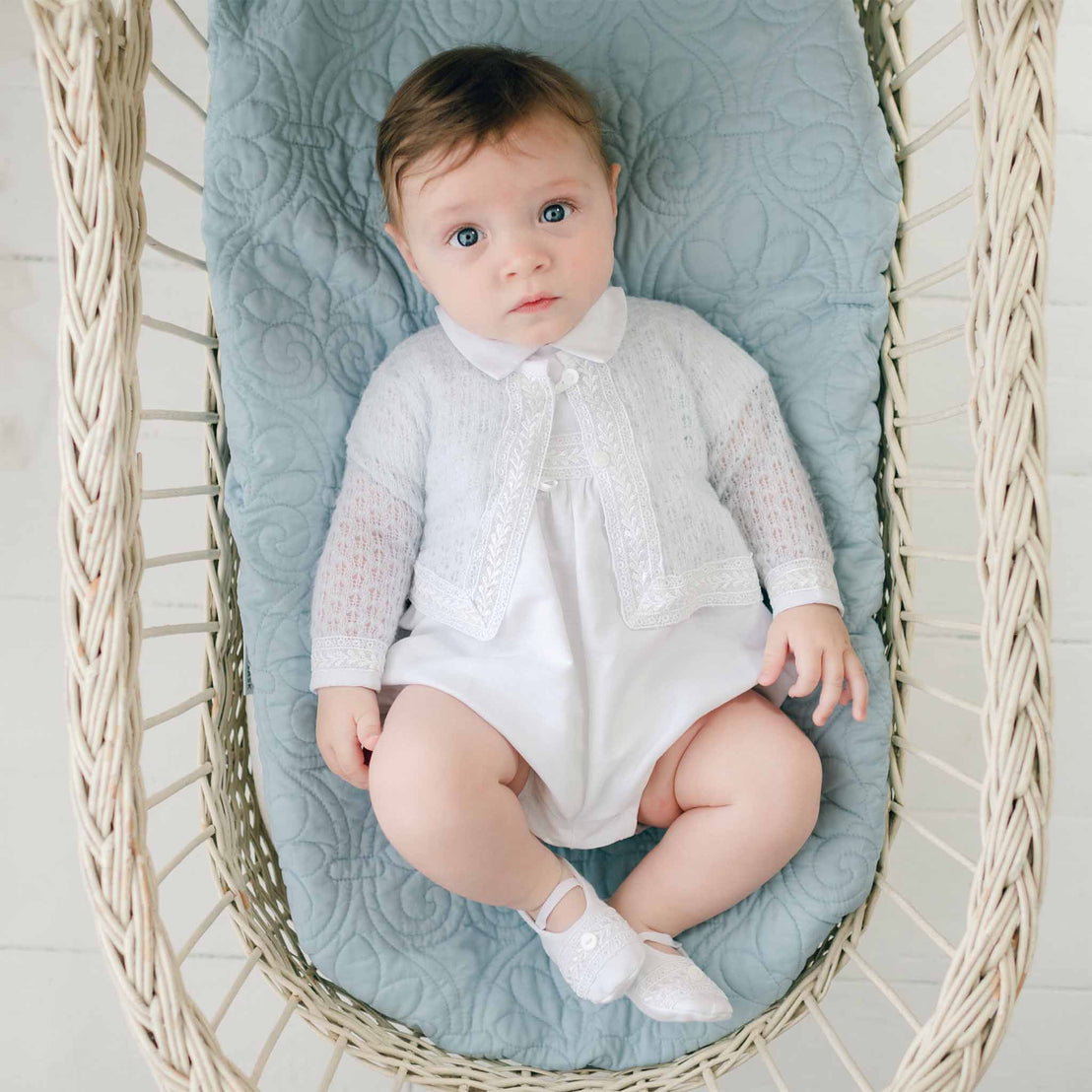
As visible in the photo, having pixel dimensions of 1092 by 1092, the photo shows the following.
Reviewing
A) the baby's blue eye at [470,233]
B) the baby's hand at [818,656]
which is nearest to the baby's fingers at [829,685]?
the baby's hand at [818,656]

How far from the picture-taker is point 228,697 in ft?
3.79

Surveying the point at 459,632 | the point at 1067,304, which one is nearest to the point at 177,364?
the point at 459,632

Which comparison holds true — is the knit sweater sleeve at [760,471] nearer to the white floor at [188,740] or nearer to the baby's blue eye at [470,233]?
the baby's blue eye at [470,233]

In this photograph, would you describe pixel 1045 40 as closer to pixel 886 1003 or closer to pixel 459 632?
pixel 459 632

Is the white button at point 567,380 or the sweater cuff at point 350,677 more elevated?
the white button at point 567,380

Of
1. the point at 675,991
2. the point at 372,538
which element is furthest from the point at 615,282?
the point at 675,991

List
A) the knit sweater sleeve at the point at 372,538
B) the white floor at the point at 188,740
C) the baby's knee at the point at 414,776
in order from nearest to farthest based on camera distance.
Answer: the baby's knee at the point at 414,776 < the knit sweater sleeve at the point at 372,538 < the white floor at the point at 188,740

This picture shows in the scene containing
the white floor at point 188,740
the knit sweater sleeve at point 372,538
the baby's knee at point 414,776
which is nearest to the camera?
the baby's knee at point 414,776

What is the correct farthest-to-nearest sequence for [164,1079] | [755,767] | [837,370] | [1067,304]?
[1067,304] → [837,370] → [755,767] → [164,1079]

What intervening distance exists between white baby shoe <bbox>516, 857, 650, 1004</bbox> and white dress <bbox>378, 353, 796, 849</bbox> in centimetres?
9

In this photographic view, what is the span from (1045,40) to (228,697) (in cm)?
97

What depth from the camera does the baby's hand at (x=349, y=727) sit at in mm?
1039

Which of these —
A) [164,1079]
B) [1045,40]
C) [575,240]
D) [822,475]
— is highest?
[1045,40]

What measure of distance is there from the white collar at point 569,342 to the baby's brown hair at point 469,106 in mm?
124
